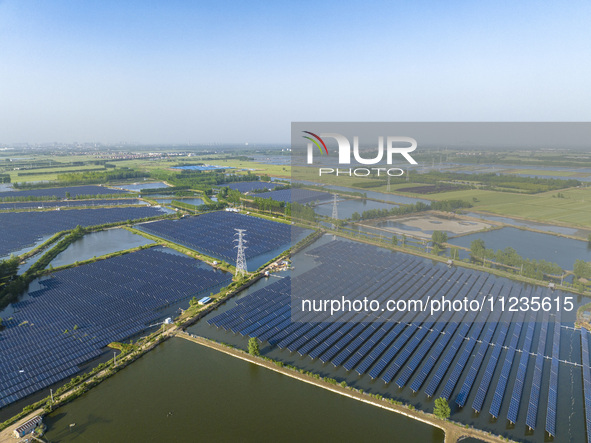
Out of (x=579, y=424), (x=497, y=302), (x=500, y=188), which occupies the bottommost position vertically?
(x=579, y=424)

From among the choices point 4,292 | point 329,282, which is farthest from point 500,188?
point 4,292

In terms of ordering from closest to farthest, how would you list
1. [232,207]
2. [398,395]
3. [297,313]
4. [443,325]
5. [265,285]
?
[398,395], [443,325], [297,313], [265,285], [232,207]

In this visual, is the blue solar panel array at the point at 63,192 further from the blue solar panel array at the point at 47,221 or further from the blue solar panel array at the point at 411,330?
the blue solar panel array at the point at 411,330

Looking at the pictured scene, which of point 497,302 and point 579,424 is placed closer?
point 579,424

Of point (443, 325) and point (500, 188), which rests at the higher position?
point (500, 188)

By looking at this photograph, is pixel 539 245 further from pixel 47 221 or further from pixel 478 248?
pixel 47 221

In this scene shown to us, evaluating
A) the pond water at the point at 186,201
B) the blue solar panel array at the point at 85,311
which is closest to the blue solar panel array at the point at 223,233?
the blue solar panel array at the point at 85,311

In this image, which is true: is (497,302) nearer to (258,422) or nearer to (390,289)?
(390,289)
